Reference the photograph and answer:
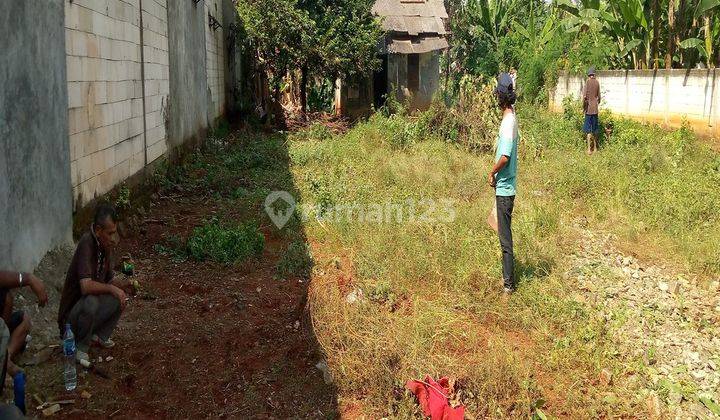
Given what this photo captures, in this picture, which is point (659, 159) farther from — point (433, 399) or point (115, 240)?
point (115, 240)

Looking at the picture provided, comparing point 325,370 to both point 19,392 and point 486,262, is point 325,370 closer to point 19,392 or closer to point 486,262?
point 19,392

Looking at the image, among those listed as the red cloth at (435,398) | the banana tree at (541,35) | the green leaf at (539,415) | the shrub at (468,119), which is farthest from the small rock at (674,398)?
the banana tree at (541,35)

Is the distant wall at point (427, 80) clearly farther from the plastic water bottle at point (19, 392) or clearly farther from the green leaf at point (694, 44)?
the plastic water bottle at point (19, 392)

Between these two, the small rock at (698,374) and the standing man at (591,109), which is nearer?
the small rock at (698,374)

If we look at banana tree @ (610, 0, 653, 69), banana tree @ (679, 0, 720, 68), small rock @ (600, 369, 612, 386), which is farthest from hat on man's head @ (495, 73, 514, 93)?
banana tree @ (610, 0, 653, 69)

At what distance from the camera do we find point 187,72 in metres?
11.0

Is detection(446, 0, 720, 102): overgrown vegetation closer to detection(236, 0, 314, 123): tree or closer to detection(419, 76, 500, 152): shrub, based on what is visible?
detection(419, 76, 500, 152): shrub

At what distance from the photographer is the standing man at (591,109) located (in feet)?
38.3

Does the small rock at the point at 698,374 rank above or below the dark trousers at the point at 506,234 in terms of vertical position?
below

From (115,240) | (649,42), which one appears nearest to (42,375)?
(115,240)

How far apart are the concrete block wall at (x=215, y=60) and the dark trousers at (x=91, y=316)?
10.0 m

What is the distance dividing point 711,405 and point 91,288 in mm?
3827

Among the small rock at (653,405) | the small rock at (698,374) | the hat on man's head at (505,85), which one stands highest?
the hat on man's head at (505,85)

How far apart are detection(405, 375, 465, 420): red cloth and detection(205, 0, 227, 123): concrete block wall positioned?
36.1 ft
